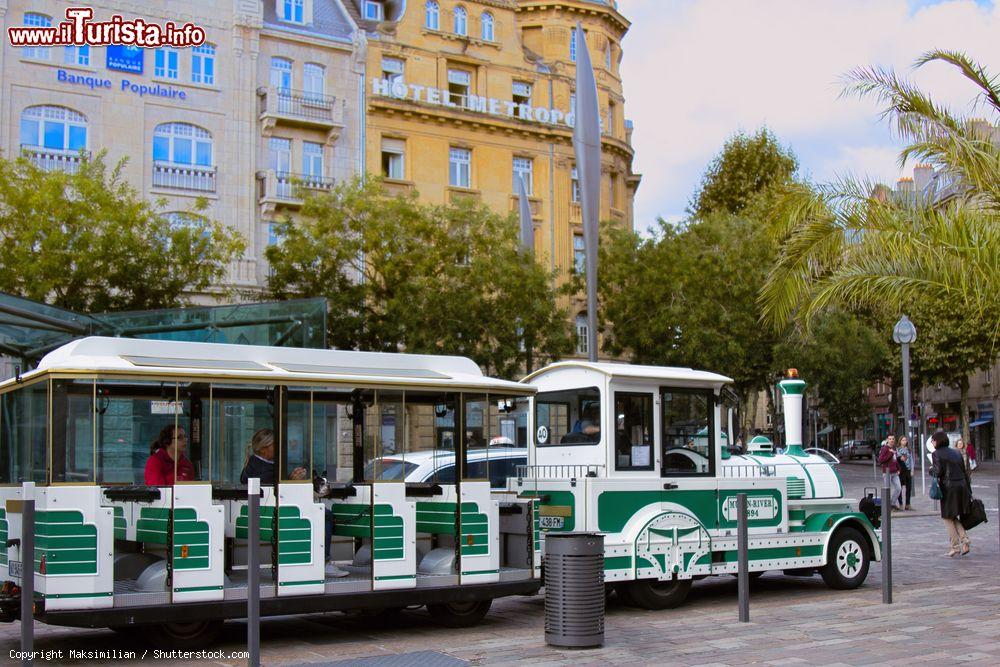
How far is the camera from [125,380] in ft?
31.2

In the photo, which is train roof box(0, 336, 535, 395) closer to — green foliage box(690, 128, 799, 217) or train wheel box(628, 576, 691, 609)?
train wheel box(628, 576, 691, 609)

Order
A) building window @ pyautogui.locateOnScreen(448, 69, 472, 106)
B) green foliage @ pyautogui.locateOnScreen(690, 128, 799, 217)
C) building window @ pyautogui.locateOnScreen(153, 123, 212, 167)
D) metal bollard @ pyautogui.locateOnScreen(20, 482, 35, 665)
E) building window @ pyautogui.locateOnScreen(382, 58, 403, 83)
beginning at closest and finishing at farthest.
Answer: metal bollard @ pyautogui.locateOnScreen(20, 482, 35, 665) < building window @ pyautogui.locateOnScreen(153, 123, 212, 167) < building window @ pyautogui.locateOnScreen(382, 58, 403, 83) < building window @ pyautogui.locateOnScreen(448, 69, 472, 106) < green foliage @ pyautogui.locateOnScreen(690, 128, 799, 217)

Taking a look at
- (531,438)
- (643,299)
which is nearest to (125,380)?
(531,438)

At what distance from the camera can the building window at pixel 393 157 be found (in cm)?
4169

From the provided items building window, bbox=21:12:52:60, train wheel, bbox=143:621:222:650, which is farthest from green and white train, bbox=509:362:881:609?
building window, bbox=21:12:52:60

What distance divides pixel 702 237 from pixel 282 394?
31.5 meters

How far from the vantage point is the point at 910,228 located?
13789 millimetres

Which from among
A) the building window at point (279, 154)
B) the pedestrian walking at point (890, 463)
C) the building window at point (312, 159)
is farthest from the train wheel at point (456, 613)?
the building window at point (312, 159)

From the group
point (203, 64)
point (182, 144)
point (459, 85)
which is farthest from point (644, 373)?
point (459, 85)

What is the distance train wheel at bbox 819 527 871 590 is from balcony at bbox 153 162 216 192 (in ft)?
89.2

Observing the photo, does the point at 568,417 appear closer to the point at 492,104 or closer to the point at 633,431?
the point at 633,431

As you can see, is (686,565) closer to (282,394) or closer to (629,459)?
(629,459)

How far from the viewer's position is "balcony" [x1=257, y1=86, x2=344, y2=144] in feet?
125

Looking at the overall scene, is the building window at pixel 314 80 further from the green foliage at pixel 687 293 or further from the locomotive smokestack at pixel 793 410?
the locomotive smokestack at pixel 793 410
